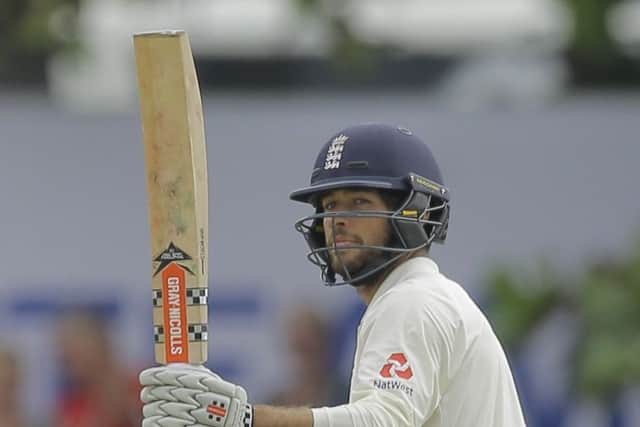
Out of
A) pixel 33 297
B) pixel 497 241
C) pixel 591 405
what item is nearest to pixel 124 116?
pixel 33 297

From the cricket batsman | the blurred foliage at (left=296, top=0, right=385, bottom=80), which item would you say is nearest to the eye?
the cricket batsman

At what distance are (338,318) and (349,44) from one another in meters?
1.80

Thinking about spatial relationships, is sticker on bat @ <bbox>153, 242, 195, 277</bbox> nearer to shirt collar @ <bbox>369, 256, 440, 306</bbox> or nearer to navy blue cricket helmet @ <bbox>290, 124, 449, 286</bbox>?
navy blue cricket helmet @ <bbox>290, 124, 449, 286</bbox>

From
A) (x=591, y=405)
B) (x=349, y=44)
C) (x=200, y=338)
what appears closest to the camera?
(x=200, y=338)

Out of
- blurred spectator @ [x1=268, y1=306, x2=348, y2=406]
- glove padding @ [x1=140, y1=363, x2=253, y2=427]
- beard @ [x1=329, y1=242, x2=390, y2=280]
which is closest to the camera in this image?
glove padding @ [x1=140, y1=363, x2=253, y2=427]

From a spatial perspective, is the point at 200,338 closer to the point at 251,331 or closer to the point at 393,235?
the point at 393,235

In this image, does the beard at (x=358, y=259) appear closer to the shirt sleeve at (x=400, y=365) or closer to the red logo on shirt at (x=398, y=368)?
the shirt sleeve at (x=400, y=365)

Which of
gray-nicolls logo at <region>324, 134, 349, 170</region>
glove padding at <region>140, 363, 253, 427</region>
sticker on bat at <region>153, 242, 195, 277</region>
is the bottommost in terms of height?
glove padding at <region>140, 363, 253, 427</region>

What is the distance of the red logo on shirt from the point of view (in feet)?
13.8

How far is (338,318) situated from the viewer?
400 inches

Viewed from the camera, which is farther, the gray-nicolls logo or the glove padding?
the gray-nicolls logo

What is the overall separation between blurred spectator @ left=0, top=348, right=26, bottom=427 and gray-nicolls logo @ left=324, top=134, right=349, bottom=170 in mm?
5967

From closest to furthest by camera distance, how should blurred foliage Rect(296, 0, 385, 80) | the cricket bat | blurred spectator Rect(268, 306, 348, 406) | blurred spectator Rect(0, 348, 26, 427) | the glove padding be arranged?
the glove padding, the cricket bat, blurred spectator Rect(268, 306, 348, 406), blurred spectator Rect(0, 348, 26, 427), blurred foliage Rect(296, 0, 385, 80)

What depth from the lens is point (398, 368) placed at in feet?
13.8
